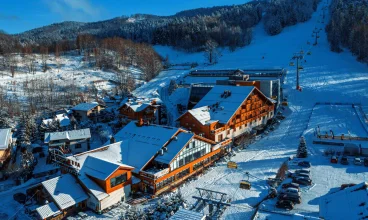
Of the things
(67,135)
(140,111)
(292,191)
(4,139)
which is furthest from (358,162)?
(4,139)

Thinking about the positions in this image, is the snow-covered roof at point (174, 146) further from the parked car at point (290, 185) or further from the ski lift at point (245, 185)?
the parked car at point (290, 185)

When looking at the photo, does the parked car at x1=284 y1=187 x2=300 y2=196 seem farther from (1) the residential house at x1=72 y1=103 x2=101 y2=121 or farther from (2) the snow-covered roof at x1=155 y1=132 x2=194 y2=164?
(1) the residential house at x1=72 y1=103 x2=101 y2=121

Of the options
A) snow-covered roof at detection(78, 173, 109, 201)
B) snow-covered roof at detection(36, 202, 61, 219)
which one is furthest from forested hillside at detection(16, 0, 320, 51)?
snow-covered roof at detection(36, 202, 61, 219)

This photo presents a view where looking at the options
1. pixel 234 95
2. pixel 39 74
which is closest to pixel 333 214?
pixel 234 95

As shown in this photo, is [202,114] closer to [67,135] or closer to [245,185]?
[245,185]

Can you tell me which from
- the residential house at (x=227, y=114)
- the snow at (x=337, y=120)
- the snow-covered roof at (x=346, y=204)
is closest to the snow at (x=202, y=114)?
the residential house at (x=227, y=114)

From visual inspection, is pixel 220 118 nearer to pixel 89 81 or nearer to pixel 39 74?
pixel 89 81
